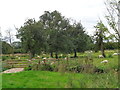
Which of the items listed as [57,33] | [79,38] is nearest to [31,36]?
[57,33]

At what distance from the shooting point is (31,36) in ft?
65.0

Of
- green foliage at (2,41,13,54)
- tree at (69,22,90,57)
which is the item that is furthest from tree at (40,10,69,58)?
green foliage at (2,41,13,54)

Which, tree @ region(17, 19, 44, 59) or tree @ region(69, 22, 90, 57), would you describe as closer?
tree @ region(17, 19, 44, 59)

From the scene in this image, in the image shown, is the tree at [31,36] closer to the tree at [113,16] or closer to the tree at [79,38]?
the tree at [79,38]

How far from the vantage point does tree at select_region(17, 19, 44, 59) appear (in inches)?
770

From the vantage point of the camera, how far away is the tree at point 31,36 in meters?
19.5

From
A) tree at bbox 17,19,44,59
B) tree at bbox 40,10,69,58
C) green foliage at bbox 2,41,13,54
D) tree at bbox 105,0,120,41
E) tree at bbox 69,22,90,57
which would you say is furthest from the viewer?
tree at bbox 69,22,90,57

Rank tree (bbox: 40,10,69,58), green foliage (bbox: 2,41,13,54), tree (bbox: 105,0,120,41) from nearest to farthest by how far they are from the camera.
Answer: tree (bbox: 105,0,120,41), tree (bbox: 40,10,69,58), green foliage (bbox: 2,41,13,54)

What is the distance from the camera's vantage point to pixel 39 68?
10.1 metres

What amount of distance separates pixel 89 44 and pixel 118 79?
21.1m

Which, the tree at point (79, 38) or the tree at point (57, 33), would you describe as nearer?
the tree at point (57, 33)

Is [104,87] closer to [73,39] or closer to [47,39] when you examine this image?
[47,39]

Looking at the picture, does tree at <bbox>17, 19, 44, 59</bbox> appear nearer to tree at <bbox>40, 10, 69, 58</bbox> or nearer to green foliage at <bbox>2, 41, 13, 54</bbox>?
tree at <bbox>40, 10, 69, 58</bbox>

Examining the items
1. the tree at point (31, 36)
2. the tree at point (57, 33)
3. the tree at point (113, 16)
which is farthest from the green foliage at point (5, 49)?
the tree at point (113, 16)
